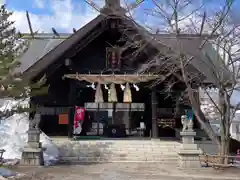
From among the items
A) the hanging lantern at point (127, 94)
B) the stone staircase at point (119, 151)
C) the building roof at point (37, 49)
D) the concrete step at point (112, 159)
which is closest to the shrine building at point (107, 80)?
the hanging lantern at point (127, 94)

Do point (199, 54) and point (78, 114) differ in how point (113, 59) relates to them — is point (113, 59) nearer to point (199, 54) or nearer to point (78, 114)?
point (78, 114)

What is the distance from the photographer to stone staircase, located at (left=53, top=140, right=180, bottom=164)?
12281 millimetres

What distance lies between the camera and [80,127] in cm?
1560

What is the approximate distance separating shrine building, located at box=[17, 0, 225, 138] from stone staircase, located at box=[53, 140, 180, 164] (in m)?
1.37

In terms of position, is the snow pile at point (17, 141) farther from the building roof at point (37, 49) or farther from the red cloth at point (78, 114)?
the building roof at point (37, 49)

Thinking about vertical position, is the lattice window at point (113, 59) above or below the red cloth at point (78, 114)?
above

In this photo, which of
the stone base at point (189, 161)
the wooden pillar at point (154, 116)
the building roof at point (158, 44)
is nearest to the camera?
the stone base at point (189, 161)

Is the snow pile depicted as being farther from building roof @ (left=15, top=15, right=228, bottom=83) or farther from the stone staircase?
building roof @ (left=15, top=15, right=228, bottom=83)

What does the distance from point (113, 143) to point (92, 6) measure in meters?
6.28

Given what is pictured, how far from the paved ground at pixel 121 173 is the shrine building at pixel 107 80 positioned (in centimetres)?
436

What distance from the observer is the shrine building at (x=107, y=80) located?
14008 mm

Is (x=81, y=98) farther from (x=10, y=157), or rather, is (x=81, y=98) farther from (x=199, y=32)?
(x=199, y=32)

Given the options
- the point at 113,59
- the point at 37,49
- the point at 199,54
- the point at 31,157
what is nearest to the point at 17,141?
the point at 31,157

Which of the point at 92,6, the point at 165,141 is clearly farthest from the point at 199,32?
the point at 165,141
